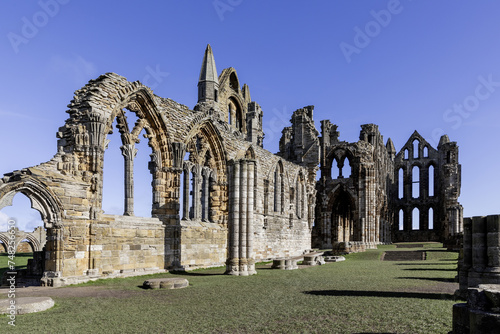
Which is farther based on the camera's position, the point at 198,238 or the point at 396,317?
the point at 198,238

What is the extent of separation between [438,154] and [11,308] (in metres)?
54.6

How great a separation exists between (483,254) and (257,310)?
401 cm

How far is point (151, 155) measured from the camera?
14922 millimetres

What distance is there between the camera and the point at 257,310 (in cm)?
719

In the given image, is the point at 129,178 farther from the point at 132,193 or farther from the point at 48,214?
the point at 48,214

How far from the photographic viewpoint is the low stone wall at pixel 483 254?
739 cm

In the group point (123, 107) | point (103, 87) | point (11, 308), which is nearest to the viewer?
point (11, 308)

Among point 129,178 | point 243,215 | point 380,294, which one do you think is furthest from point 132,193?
point 380,294

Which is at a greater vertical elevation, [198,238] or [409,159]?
[409,159]

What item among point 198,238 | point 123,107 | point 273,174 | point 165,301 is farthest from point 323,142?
point 165,301

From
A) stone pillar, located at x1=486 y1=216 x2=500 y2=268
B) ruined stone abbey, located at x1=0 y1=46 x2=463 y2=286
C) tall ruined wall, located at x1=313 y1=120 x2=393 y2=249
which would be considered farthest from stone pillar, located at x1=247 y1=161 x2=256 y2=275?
tall ruined wall, located at x1=313 y1=120 x2=393 y2=249

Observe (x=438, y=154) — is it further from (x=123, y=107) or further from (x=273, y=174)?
(x=123, y=107)

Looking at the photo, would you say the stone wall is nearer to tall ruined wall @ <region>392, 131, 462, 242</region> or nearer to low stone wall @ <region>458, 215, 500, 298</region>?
low stone wall @ <region>458, 215, 500, 298</region>

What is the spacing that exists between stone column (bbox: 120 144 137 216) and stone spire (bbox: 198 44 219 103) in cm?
1469
